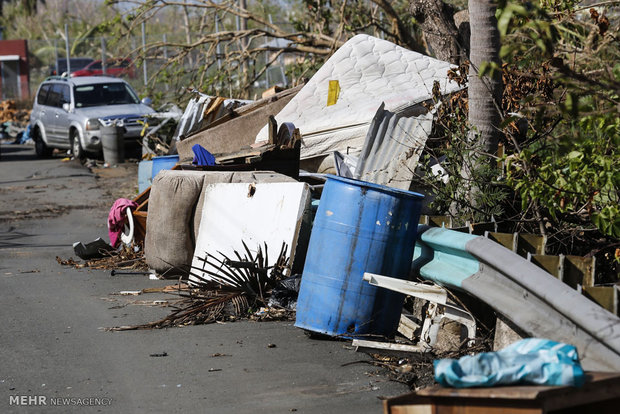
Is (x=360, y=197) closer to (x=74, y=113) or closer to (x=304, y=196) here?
(x=304, y=196)

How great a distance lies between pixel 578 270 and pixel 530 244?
58 centimetres

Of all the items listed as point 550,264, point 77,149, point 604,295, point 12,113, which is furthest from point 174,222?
point 12,113

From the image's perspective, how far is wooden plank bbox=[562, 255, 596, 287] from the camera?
4.79m

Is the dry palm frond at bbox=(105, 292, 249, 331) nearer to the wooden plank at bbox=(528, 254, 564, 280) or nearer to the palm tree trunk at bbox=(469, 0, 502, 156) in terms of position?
the palm tree trunk at bbox=(469, 0, 502, 156)

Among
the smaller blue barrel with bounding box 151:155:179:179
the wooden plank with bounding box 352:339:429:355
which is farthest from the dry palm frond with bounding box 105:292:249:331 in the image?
the smaller blue barrel with bounding box 151:155:179:179

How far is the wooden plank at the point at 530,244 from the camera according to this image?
210 inches

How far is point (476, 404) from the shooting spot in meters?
3.19

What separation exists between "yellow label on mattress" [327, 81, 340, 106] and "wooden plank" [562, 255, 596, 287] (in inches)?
225

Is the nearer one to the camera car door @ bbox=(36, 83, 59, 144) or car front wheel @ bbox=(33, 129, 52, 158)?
car door @ bbox=(36, 83, 59, 144)

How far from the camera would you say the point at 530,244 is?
17.6 ft

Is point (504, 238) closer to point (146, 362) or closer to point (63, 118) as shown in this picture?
point (146, 362)

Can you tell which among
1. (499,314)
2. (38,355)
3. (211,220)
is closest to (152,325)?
(38,355)

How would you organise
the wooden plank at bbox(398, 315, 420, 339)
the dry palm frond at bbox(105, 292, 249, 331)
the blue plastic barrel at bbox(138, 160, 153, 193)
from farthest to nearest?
the blue plastic barrel at bbox(138, 160, 153, 193) → the dry palm frond at bbox(105, 292, 249, 331) → the wooden plank at bbox(398, 315, 420, 339)

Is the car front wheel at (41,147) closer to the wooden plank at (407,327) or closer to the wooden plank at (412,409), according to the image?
the wooden plank at (407,327)
